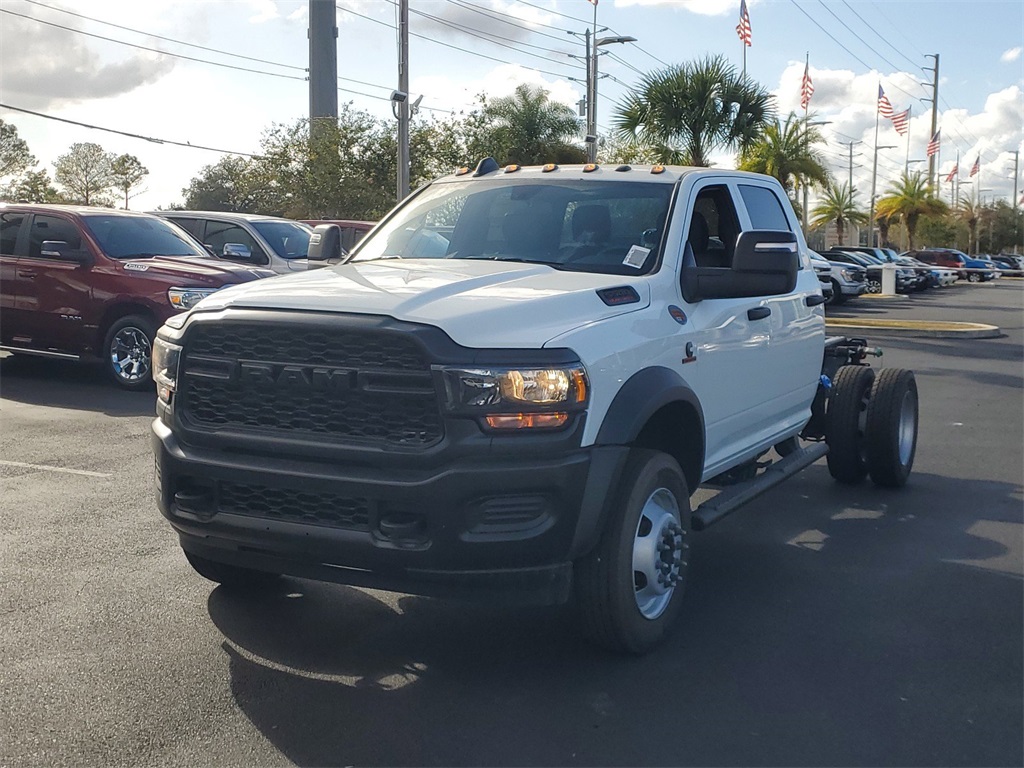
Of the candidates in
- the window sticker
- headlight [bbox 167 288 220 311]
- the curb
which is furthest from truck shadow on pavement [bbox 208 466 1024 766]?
the curb

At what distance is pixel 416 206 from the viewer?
20.1ft

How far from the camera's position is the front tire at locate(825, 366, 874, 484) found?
753 cm

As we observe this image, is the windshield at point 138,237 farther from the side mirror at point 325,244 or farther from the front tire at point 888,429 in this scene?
the front tire at point 888,429

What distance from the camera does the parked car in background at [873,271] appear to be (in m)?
38.8

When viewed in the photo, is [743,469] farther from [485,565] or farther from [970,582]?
[485,565]

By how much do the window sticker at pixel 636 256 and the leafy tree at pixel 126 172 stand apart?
2590 inches

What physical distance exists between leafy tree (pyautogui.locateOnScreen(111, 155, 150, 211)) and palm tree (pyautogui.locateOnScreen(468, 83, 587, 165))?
1313 inches

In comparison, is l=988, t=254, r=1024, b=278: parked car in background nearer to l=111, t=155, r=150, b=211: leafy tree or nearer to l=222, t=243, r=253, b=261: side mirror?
l=111, t=155, r=150, b=211: leafy tree

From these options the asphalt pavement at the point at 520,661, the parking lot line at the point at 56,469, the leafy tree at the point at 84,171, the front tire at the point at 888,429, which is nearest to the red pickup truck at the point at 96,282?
the parking lot line at the point at 56,469

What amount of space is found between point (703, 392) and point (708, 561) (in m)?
1.17

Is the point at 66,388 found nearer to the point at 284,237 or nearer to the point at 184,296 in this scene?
the point at 184,296

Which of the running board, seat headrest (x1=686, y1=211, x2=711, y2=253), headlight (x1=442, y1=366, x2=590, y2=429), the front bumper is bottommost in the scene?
the running board

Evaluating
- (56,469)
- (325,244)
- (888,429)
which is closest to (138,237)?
(56,469)

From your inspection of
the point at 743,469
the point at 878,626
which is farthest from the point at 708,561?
the point at 878,626
